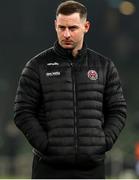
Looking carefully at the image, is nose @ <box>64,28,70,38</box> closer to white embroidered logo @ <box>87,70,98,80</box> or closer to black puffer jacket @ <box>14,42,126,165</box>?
black puffer jacket @ <box>14,42,126,165</box>

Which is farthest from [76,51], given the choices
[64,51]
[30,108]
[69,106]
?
[30,108]

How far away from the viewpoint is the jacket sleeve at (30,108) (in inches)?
200

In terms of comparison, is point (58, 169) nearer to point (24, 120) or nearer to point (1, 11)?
point (24, 120)

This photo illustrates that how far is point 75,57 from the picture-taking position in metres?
5.29

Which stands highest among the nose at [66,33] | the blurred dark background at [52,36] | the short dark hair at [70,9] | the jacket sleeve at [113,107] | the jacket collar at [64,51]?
the short dark hair at [70,9]

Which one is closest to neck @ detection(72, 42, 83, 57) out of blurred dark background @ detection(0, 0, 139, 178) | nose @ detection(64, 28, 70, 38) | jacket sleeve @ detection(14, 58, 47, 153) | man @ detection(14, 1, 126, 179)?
man @ detection(14, 1, 126, 179)

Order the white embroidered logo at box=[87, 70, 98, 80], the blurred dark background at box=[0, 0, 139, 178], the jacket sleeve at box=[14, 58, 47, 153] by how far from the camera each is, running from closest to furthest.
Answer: the jacket sleeve at box=[14, 58, 47, 153] < the white embroidered logo at box=[87, 70, 98, 80] < the blurred dark background at box=[0, 0, 139, 178]

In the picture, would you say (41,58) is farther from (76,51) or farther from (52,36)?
(52,36)

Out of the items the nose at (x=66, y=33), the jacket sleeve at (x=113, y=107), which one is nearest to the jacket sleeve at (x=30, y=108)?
the nose at (x=66, y=33)

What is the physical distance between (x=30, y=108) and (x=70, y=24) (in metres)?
0.59

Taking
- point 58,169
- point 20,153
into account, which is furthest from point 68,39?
point 20,153

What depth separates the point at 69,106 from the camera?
514 cm

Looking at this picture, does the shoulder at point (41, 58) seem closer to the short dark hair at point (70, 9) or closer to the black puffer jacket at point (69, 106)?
the black puffer jacket at point (69, 106)

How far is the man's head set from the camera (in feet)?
16.9
